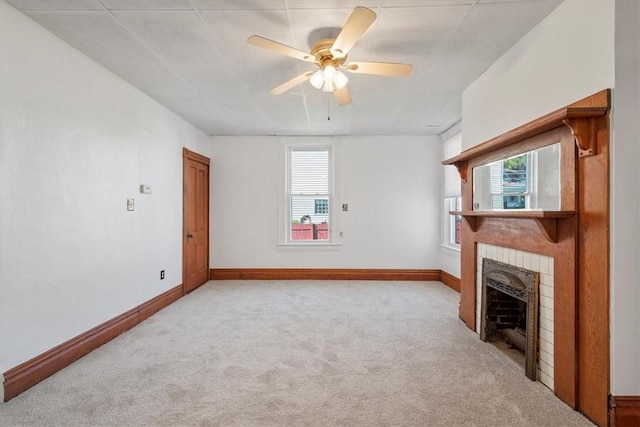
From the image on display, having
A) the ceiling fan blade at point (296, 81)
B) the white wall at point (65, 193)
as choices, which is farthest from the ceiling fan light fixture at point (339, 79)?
the white wall at point (65, 193)

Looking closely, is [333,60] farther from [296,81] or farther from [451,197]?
[451,197]

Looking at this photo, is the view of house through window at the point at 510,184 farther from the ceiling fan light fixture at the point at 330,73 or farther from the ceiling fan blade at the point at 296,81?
the ceiling fan blade at the point at 296,81

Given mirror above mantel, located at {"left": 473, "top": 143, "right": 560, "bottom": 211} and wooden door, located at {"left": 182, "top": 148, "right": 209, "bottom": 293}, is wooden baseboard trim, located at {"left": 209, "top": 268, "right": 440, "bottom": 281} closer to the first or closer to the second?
wooden door, located at {"left": 182, "top": 148, "right": 209, "bottom": 293}

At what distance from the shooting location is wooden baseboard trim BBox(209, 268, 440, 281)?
5.34 meters

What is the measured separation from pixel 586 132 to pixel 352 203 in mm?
3806

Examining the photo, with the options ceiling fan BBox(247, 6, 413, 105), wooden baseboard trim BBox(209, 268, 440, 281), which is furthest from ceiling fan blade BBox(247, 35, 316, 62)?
wooden baseboard trim BBox(209, 268, 440, 281)

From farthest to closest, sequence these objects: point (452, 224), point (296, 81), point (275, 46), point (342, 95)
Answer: point (452, 224) → point (342, 95) → point (296, 81) → point (275, 46)

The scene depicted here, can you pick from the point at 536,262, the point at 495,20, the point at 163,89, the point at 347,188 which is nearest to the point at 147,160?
the point at 163,89

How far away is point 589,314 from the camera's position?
5.91 ft

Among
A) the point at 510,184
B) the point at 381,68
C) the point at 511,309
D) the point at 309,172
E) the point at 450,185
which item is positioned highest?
the point at 381,68

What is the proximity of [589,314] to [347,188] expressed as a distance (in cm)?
392

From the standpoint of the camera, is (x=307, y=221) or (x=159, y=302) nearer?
(x=159, y=302)

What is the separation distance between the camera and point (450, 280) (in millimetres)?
4902

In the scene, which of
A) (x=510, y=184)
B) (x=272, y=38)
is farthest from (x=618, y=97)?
(x=272, y=38)
